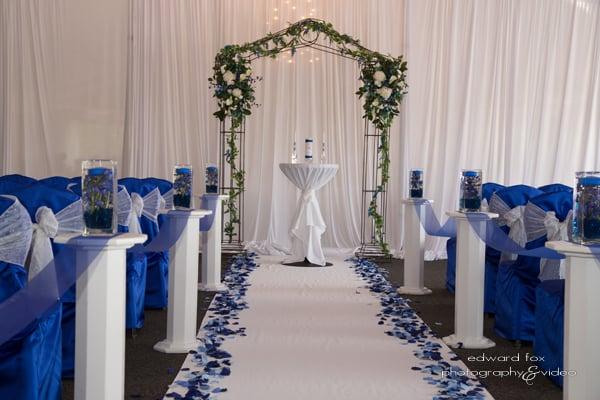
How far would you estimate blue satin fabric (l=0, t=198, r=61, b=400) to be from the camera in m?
2.47

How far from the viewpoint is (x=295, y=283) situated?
6414 mm

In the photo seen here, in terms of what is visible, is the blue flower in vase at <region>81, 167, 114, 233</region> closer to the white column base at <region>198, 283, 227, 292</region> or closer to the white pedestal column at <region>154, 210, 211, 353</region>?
the white pedestal column at <region>154, 210, 211, 353</region>

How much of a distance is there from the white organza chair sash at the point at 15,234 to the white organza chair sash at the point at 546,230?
271cm

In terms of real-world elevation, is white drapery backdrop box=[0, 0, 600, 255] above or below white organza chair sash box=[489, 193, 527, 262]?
above

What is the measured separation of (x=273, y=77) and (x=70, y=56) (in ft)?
8.67

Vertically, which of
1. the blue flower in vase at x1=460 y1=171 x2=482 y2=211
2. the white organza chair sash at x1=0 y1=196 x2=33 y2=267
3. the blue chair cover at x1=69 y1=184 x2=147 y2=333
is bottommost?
the blue chair cover at x1=69 y1=184 x2=147 y2=333

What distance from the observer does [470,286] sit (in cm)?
418

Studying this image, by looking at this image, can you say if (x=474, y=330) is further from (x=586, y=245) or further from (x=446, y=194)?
(x=446, y=194)

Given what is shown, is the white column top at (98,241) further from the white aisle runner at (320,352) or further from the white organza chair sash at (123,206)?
the white organza chair sash at (123,206)

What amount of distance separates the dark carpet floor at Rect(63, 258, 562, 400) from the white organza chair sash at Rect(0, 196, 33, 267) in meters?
0.83

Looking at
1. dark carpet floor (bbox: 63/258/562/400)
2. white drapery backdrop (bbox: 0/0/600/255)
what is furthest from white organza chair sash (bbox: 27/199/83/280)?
white drapery backdrop (bbox: 0/0/600/255)

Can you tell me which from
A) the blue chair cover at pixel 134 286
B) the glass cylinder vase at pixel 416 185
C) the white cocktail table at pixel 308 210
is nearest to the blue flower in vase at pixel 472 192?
the glass cylinder vase at pixel 416 185

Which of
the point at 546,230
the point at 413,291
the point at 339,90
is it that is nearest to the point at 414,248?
the point at 413,291

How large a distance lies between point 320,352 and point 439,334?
3.08 feet
